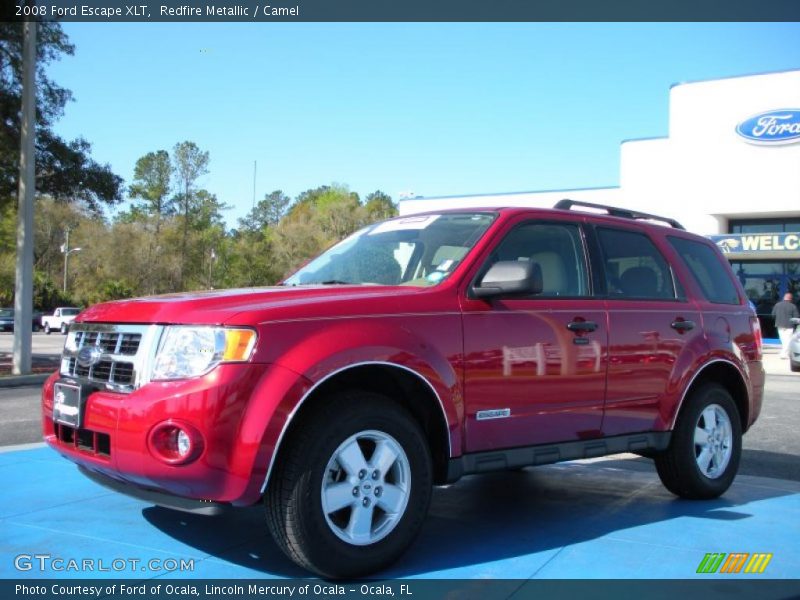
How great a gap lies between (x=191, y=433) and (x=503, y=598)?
158 centimetres

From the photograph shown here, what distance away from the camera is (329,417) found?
3.71 m

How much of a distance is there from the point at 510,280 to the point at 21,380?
46.0 ft

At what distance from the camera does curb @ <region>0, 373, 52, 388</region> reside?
1534cm

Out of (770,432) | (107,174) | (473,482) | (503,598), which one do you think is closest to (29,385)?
(107,174)

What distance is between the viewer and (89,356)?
4066mm

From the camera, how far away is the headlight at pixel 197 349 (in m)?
3.56

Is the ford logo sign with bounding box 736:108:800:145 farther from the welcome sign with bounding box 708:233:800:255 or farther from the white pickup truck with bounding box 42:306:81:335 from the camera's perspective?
the white pickup truck with bounding box 42:306:81:335

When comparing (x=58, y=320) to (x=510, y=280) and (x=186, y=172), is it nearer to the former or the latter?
(x=186, y=172)

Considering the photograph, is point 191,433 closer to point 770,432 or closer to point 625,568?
point 625,568

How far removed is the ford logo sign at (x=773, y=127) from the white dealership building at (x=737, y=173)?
35mm

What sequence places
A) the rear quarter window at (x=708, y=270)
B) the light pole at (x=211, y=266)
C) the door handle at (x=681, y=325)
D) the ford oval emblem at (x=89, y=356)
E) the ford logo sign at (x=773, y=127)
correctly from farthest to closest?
the light pole at (x=211, y=266)
the ford logo sign at (x=773, y=127)
the rear quarter window at (x=708, y=270)
the door handle at (x=681, y=325)
the ford oval emblem at (x=89, y=356)

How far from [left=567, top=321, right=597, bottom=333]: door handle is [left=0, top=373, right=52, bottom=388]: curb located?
530 inches

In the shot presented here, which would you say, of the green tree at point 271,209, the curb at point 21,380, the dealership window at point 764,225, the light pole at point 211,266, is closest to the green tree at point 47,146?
the curb at point 21,380

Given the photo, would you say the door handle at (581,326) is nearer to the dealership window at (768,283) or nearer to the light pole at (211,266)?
the dealership window at (768,283)
